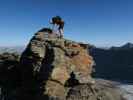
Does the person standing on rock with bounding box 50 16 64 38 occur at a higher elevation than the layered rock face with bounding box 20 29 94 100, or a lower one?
higher

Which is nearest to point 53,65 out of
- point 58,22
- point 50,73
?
point 50,73

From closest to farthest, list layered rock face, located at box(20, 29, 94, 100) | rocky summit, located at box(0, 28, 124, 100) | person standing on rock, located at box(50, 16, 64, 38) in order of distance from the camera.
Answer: layered rock face, located at box(20, 29, 94, 100) < rocky summit, located at box(0, 28, 124, 100) < person standing on rock, located at box(50, 16, 64, 38)

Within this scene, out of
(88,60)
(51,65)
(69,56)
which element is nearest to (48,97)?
(51,65)

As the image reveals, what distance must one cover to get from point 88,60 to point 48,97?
13519 mm

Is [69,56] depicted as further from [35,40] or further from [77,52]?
[35,40]

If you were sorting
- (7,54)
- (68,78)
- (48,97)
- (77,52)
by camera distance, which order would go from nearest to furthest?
(48,97) → (68,78) → (77,52) → (7,54)

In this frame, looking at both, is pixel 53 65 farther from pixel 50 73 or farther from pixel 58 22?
pixel 58 22

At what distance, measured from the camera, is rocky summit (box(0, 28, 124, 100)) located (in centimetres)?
4412

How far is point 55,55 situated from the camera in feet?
147

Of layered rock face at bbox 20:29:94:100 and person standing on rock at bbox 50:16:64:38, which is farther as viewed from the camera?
person standing on rock at bbox 50:16:64:38

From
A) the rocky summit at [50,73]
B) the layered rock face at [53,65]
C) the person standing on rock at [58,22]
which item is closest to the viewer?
the layered rock face at [53,65]

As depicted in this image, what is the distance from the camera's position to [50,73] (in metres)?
43.6

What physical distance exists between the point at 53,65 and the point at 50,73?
1.42 meters

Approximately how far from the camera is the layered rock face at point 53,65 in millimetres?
43981
